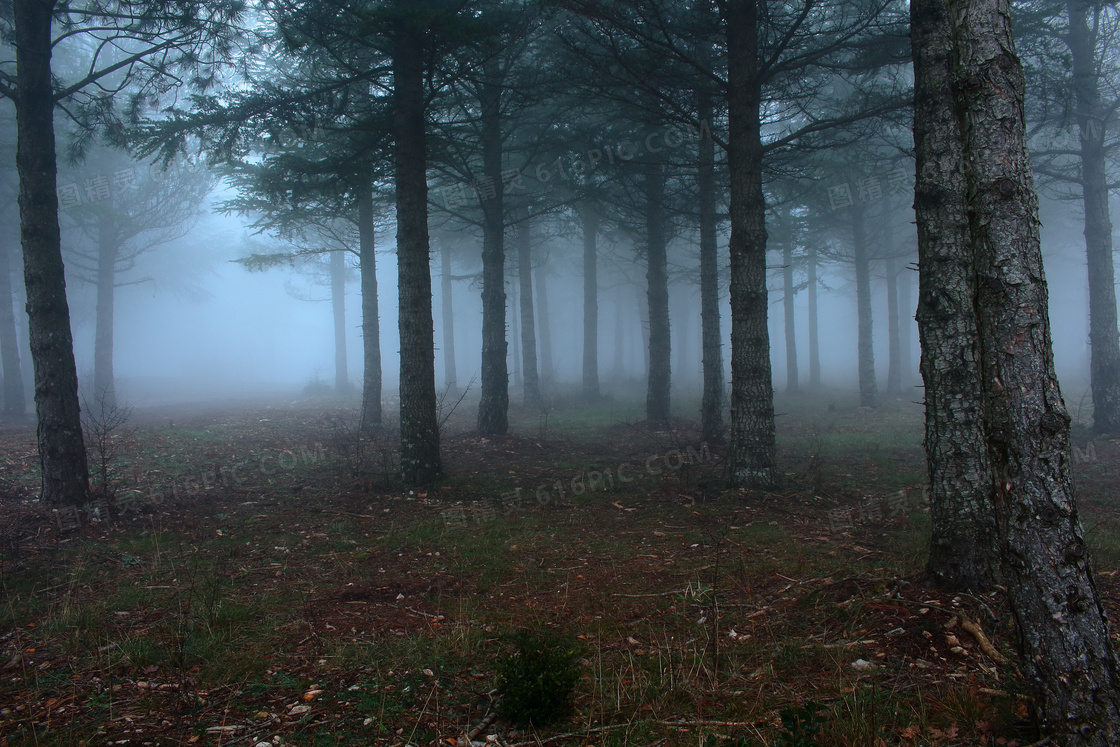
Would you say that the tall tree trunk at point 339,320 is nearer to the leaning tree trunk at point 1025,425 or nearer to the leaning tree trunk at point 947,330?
the leaning tree trunk at point 947,330

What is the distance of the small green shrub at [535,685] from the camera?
2805 millimetres

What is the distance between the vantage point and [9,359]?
1759 centimetres

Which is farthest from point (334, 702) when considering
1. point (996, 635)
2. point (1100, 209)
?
point (1100, 209)

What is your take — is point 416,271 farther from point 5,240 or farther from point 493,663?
point 5,240

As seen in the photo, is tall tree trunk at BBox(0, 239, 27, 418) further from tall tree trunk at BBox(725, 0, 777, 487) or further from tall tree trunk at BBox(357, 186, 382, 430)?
tall tree trunk at BBox(725, 0, 777, 487)

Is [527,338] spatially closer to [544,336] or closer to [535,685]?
[544,336]

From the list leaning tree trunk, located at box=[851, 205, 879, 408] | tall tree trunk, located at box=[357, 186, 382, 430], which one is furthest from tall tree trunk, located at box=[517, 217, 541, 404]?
leaning tree trunk, located at box=[851, 205, 879, 408]

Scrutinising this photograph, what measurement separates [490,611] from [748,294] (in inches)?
196

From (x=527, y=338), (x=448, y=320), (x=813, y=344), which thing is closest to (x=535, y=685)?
(x=527, y=338)

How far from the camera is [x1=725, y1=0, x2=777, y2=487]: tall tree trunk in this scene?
743 cm

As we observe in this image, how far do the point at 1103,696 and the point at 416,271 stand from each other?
7798 millimetres

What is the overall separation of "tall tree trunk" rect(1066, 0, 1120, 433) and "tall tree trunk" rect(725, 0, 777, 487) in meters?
8.27

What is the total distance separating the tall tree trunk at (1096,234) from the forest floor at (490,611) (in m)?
4.00

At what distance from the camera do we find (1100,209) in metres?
12.1
